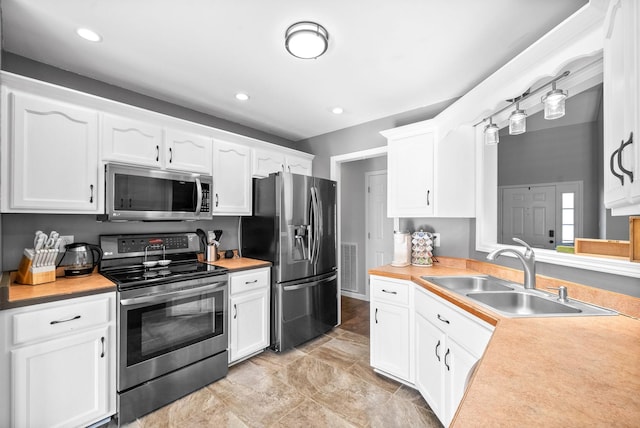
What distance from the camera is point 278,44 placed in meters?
1.89

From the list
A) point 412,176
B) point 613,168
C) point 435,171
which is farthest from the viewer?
point 412,176

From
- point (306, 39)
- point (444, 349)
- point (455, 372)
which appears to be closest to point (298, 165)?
point (306, 39)

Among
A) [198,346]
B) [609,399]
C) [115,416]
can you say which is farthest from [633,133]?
[115,416]

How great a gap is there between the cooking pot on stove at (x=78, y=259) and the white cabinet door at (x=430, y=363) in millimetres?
2454

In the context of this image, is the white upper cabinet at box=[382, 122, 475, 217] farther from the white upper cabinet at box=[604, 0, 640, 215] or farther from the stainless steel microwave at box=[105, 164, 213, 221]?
the stainless steel microwave at box=[105, 164, 213, 221]

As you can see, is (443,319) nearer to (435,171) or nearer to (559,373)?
(559,373)

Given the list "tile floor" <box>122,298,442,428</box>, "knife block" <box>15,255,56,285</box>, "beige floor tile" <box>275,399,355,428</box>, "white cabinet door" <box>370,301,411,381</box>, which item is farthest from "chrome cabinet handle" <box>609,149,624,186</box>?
"knife block" <box>15,255,56,285</box>

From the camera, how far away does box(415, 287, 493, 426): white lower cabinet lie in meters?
1.48

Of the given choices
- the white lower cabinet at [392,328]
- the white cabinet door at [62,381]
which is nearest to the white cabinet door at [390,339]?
the white lower cabinet at [392,328]

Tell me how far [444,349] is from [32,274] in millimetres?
2592

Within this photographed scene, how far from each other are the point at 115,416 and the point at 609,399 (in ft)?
8.21

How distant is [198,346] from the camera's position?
7.36 feet

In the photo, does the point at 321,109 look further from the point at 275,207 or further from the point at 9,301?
the point at 9,301

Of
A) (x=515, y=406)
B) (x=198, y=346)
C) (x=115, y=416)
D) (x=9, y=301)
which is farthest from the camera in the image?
(x=198, y=346)
